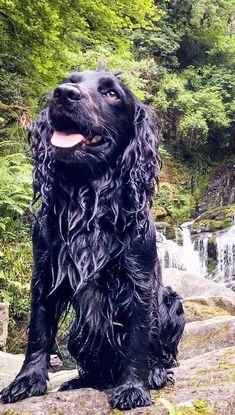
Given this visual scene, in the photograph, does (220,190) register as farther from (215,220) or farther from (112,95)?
(112,95)

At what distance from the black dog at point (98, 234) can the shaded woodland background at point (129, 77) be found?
0.40 meters

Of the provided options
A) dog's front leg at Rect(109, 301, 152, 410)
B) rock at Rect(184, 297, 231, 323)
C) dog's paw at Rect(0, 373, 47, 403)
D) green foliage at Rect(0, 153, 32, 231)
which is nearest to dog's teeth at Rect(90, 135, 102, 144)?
dog's front leg at Rect(109, 301, 152, 410)

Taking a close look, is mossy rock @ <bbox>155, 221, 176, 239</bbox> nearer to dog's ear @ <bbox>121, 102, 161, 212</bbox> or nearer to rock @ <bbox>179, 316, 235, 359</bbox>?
rock @ <bbox>179, 316, 235, 359</bbox>

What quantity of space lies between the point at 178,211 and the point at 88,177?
59.8ft

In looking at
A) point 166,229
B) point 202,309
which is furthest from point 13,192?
A: point 166,229

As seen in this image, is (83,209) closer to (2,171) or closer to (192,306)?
(192,306)

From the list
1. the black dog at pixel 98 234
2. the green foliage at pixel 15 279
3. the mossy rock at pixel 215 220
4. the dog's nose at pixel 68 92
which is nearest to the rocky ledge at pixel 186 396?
the black dog at pixel 98 234

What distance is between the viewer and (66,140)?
7.20 feet

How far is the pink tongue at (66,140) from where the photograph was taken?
217cm

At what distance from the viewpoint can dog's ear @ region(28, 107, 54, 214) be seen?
2307mm

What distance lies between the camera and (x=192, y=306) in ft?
25.2

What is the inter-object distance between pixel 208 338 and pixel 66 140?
3004mm

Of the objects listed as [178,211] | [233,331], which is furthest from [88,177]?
[178,211]

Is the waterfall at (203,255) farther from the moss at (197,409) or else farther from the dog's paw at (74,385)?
the moss at (197,409)
